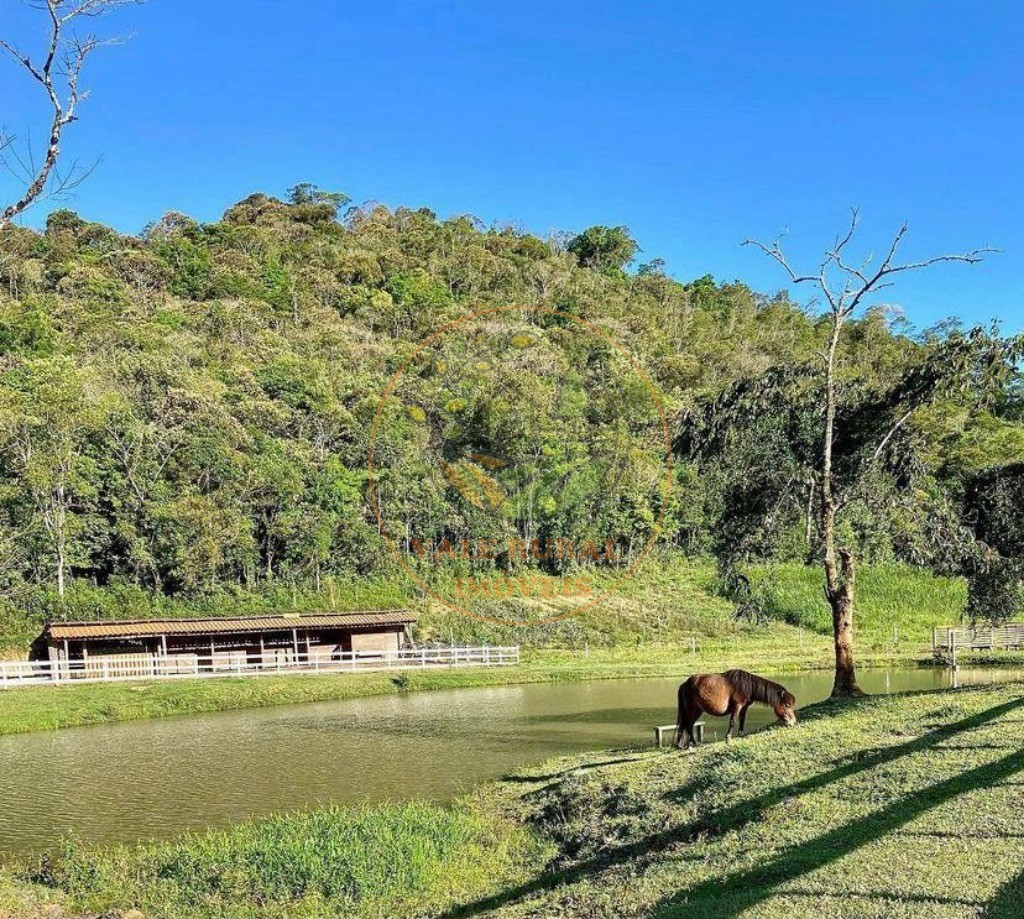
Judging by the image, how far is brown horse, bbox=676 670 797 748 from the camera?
1341 centimetres

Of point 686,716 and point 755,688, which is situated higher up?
point 755,688

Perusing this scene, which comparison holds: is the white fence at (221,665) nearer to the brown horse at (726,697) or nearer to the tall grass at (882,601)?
the tall grass at (882,601)

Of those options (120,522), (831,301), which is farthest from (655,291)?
(831,301)

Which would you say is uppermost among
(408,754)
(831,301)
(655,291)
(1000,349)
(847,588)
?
(655,291)

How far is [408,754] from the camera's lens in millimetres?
17141

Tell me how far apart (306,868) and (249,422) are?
3873 centimetres

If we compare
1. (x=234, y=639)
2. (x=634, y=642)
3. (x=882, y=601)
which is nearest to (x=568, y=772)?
(x=234, y=639)

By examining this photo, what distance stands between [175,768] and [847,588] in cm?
1228

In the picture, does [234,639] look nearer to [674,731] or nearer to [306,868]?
[674,731]

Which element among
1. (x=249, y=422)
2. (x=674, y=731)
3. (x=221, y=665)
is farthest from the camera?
(x=249, y=422)

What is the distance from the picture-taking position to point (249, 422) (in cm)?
4562

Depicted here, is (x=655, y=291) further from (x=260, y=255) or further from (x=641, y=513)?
(x=641, y=513)

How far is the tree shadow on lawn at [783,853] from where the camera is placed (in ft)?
21.1

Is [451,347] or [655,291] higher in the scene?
[655,291]
